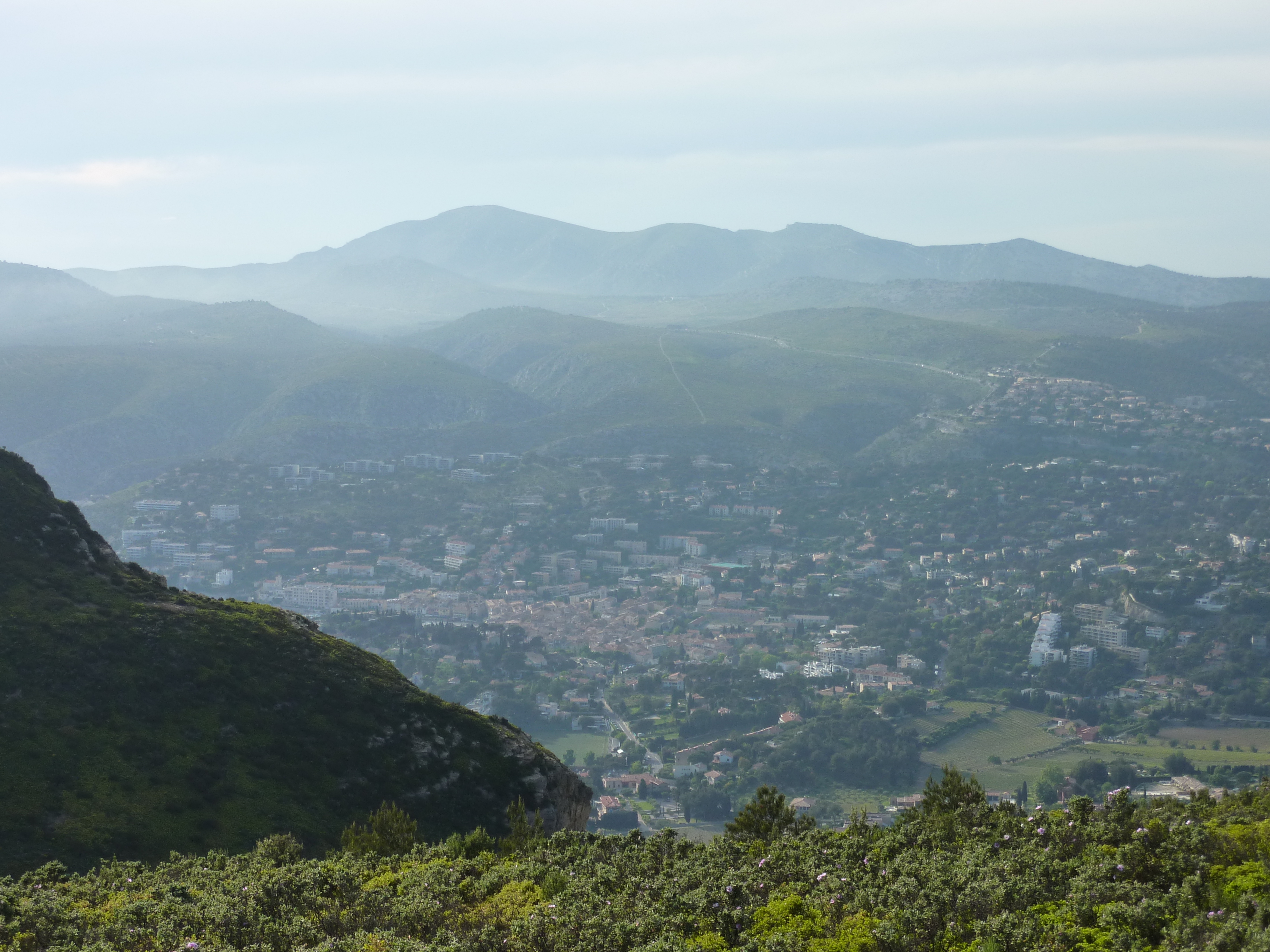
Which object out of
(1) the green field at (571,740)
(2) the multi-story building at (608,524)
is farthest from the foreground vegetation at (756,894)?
(2) the multi-story building at (608,524)

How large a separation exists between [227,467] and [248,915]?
6397 inches

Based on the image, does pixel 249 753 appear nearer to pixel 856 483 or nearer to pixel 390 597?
pixel 390 597

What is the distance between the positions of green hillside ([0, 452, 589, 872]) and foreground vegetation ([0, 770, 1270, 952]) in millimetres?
5314

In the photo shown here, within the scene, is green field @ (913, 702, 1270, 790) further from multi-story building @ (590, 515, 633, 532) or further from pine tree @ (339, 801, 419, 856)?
multi-story building @ (590, 515, 633, 532)

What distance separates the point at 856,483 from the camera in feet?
554

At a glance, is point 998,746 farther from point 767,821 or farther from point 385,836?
point 385,836

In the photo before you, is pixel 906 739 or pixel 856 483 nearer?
pixel 906 739

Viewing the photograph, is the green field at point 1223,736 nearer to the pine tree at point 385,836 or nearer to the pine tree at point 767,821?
the pine tree at point 767,821

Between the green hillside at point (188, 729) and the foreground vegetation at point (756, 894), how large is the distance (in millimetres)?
5314

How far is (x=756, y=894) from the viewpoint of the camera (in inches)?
674

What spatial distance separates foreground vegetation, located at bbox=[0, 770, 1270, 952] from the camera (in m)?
14.1

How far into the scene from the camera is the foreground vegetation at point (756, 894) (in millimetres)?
14117

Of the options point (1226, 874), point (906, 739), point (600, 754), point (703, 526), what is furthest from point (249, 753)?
point (703, 526)

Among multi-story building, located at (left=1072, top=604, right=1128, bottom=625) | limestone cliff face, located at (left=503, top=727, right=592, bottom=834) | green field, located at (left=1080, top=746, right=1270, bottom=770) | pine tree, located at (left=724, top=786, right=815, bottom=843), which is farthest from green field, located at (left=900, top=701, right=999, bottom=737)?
pine tree, located at (left=724, top=786, right=815, bottom=843)
